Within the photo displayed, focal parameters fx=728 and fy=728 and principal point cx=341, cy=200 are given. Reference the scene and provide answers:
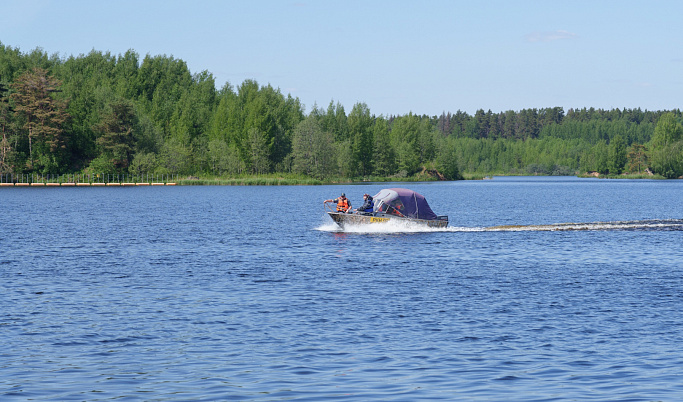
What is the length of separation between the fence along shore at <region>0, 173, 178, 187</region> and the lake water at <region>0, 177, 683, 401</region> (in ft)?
453

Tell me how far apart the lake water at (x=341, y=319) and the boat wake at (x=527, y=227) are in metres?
5.92

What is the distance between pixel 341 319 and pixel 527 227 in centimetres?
4244

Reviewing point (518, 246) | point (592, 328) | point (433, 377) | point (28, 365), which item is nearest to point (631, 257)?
point (518, 246)

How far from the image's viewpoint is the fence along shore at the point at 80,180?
18388 cm

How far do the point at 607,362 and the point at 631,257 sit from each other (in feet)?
94.3

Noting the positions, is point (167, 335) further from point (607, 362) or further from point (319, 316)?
point (607, 362)

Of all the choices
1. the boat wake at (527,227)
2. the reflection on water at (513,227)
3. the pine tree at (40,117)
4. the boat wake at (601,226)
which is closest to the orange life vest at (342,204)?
the reflection on water at (513,227)

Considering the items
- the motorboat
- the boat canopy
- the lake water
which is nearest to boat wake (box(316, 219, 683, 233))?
the motorboat

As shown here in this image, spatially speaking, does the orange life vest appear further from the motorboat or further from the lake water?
the lake water

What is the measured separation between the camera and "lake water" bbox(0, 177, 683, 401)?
18.1 metres

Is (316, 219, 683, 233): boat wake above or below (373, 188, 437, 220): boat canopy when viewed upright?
below

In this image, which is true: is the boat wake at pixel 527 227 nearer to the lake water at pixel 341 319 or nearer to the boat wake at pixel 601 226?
the boat wake at pixel 601 226

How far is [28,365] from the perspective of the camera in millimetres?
19781

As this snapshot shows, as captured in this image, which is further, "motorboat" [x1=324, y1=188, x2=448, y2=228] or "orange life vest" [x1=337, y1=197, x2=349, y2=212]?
"orange life vest" [x1=337, y1=197, x2=349, y2=212]
